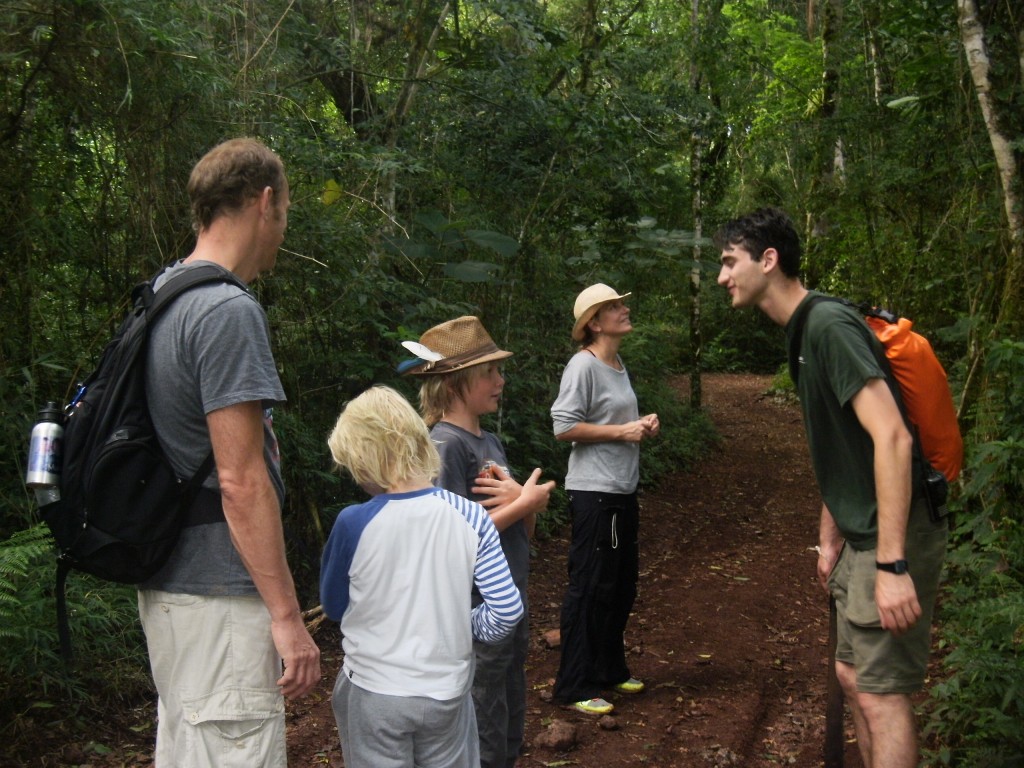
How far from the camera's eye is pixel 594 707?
16.3 ft

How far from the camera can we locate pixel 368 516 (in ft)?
8.79

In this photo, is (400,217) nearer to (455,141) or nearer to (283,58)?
(455,141)

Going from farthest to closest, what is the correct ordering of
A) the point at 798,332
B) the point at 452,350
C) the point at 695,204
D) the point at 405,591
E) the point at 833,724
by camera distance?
the point at 695,204 < the point at 833,724 < the point at 452,350 < the point at 798,332 < the point at 405,591

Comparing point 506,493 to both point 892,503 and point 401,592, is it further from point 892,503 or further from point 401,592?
point 892,503

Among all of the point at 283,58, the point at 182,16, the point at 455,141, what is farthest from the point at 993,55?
the point at 182,16

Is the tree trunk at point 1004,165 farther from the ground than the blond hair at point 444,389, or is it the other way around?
the tree trunk at point 1004,165

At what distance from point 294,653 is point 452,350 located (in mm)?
1459

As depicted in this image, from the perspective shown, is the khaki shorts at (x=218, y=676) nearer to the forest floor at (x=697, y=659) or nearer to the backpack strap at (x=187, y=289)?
the backpack strap at (x=187, y=289)

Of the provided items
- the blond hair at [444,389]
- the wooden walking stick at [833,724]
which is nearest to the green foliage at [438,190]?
the wooden walking stick at [833,724]

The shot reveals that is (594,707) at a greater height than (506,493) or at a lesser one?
lesser

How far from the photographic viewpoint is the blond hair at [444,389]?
3568 millimetres

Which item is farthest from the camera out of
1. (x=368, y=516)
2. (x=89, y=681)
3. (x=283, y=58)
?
(x=283, y=58)

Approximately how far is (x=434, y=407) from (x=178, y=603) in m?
1.40

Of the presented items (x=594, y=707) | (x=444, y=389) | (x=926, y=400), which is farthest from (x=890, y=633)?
(x=594, y=707)
